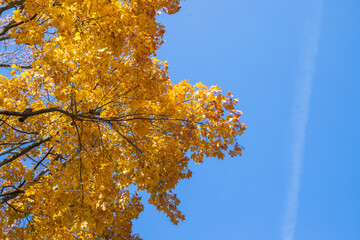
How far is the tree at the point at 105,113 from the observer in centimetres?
443

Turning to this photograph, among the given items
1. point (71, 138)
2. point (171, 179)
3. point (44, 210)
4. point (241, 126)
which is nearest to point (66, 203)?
point (44, 210)

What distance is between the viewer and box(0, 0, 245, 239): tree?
174 inches

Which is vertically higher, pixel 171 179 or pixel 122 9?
pixel 122 9

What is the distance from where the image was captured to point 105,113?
527 cm

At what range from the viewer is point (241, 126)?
5.32 m

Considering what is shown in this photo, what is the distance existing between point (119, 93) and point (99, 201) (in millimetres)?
1993

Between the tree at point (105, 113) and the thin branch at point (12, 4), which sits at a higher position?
the thin branch at point (12, 4)

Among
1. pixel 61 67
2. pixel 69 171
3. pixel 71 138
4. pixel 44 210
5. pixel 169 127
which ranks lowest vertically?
pixel 44 210


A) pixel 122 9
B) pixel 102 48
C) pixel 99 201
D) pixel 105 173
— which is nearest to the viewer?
pixel 102 48

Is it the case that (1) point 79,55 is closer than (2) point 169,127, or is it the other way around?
(1) point 79,55

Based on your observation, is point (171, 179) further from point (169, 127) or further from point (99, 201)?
point (99, 201)

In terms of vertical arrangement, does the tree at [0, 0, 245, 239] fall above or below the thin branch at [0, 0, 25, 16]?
below

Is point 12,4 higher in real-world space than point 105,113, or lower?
higher

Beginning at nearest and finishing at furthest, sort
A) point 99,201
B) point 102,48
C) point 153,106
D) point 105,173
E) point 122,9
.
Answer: point 102,48
point 122,9
point 99,201
point 105,173
point 153,106
